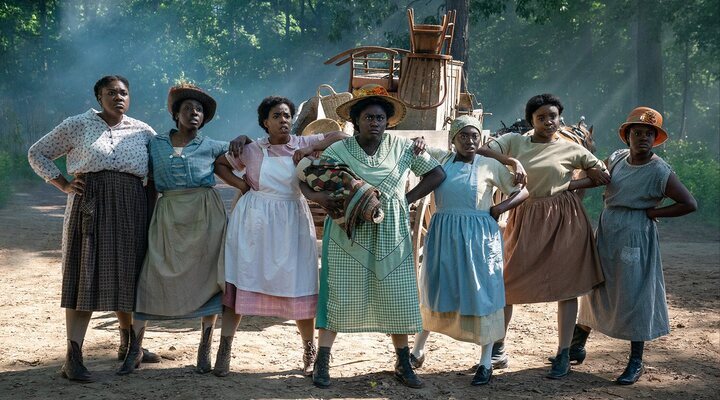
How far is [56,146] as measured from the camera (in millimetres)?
5098

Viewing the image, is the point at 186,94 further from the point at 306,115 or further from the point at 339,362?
the point at 306,115

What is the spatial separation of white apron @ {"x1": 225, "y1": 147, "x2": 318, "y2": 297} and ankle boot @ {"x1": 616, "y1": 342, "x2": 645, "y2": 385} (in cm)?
210

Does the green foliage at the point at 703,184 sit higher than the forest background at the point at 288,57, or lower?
lower

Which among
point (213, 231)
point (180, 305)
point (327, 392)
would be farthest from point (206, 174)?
point (327, 392)

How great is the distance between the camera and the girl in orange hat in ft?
17.2

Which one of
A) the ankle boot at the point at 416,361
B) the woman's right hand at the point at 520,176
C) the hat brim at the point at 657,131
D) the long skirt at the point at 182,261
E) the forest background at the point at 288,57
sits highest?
the forest background at the point at 288,57

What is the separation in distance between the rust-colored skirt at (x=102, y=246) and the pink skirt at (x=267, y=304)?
0.62m

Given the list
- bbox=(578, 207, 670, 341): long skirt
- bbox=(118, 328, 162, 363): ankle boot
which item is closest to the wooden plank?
bbox=(578, 207, 670, 341): long skirt

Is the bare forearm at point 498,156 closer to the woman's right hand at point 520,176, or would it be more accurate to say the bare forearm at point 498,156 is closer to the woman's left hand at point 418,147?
the woman's right hand at point 520,176

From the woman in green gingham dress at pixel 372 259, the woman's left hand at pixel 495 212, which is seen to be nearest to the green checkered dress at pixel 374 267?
the woman in green gingham dress at pixel 372 259

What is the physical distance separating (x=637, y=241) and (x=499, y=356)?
3.95 ft

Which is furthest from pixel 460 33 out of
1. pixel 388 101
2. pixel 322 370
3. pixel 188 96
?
pixel 322 370

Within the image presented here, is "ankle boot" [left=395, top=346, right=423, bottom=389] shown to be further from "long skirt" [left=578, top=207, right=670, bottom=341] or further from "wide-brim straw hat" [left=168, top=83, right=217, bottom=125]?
"wide-brim straw hat" [left=168, top=83, right=217, bottom=125]

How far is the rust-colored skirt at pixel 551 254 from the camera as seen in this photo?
5.23m
